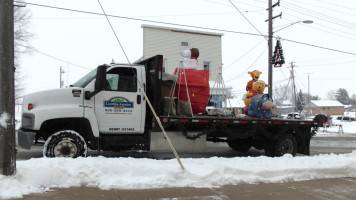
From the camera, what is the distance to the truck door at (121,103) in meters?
6.92

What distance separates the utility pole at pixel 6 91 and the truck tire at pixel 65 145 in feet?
5.06

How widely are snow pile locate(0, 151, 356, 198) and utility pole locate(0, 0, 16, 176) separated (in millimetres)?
262

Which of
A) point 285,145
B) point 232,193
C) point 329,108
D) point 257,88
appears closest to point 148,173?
point 232,193

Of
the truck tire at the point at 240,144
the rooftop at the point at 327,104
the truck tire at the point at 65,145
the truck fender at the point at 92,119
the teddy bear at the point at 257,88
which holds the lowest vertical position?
the truck tire at the point at 240,144

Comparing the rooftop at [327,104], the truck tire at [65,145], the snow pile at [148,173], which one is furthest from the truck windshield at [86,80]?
the rooftop at [327,104]

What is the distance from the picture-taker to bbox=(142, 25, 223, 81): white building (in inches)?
902

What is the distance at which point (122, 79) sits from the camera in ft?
23.6

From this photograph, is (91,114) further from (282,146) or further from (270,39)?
(270,39)

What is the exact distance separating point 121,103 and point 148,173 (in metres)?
2.10

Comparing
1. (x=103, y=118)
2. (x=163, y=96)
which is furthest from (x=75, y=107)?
(x=163, y=96)

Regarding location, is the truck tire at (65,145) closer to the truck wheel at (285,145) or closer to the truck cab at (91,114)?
the truck cab at (91,114)

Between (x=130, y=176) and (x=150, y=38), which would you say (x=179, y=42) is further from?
(x=130, y=176)

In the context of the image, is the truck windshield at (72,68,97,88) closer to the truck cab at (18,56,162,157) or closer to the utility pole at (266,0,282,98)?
the truck cab at (18,56,162,157)

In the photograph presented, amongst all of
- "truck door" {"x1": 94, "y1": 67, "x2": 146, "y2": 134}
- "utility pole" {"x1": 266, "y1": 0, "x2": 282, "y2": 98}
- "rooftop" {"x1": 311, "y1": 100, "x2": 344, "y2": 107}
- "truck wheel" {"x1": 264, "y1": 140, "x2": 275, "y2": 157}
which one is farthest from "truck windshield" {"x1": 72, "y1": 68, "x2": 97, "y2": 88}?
"rooftop" {"x1": 311, "y1": 100, "x2": 344, "y2": 107}
